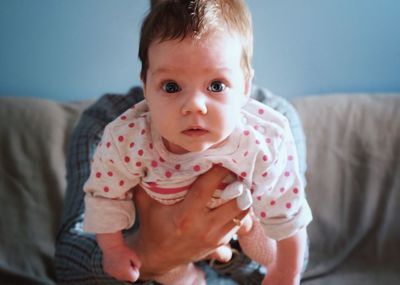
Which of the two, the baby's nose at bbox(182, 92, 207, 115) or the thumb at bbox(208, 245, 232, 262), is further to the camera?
the thumb at bbox(208, 245, 232, 262)

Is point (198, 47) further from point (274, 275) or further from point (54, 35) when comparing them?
point (54, 35)

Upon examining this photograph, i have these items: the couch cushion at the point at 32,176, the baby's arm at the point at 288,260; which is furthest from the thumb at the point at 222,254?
the couch cushion at the point at 32,176

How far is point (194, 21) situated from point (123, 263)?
468 millimetres

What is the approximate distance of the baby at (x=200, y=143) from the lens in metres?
0.82

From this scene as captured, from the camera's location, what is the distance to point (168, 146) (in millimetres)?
935

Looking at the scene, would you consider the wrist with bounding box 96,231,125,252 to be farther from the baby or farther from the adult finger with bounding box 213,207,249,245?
the adult finger with bounding box 213,207,249,245

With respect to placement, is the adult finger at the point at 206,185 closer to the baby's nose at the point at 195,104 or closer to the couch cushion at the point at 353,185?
the baby's nose at the point at 195,104

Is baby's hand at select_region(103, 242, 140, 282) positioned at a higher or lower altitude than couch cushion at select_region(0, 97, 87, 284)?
higher

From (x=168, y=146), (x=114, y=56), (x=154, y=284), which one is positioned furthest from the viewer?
(x=114, y=56)

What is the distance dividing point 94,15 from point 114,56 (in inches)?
5.6

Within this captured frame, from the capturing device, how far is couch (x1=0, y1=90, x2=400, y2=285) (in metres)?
1.57

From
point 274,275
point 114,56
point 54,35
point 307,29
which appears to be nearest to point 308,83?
point 307,29

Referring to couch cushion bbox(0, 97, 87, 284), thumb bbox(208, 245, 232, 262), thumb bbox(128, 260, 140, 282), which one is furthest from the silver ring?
couch cushion bbox(0, 97, 87, 284)

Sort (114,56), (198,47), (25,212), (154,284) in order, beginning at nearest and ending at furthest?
1. (198,47)
2. (154,284)
3. (25,212)
4. (114,56)
